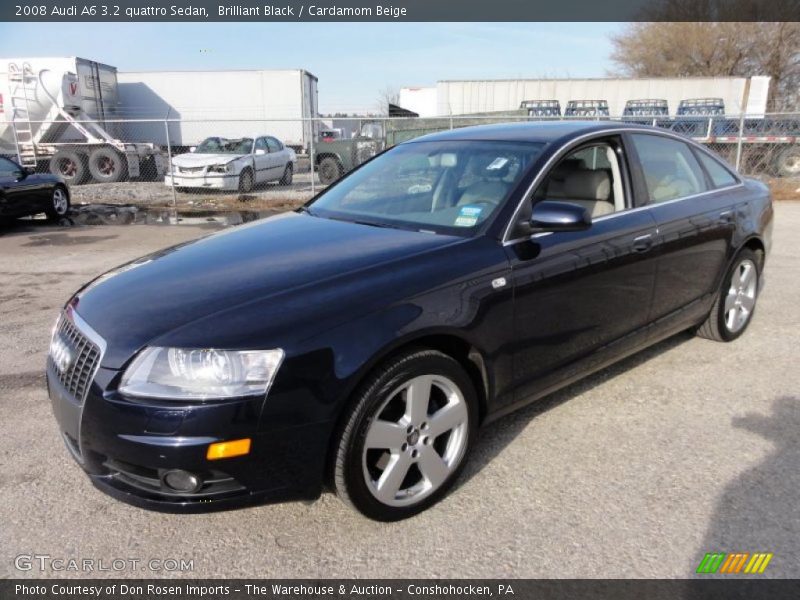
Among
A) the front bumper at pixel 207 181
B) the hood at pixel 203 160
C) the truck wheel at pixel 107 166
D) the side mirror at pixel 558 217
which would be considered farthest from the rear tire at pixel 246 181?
the side mirror at pixel 558 217

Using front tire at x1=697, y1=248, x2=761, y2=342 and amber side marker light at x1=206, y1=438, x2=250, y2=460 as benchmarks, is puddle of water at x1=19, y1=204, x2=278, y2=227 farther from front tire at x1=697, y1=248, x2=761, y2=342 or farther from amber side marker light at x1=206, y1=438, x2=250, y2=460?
amber side marker light at x1=206, y1=438, x2=250, y2=460

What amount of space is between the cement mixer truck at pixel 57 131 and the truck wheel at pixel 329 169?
577cm

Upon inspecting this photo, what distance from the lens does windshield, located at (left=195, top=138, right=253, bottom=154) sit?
619 inches

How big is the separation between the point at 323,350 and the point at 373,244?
81cm

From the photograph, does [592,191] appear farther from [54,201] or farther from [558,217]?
[54,201]

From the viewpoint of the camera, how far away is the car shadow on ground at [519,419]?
3096mm

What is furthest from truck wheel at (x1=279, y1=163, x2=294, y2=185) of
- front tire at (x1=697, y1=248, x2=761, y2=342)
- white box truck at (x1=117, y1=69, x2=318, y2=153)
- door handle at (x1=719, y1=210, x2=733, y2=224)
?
door handle at (x1=719, y1=210, x2=733, y2=224)

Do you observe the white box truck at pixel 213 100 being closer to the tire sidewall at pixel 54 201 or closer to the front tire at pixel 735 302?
the tire sidewall at pixel 54 201

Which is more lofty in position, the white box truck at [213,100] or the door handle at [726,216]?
the white box truck at [213,100]

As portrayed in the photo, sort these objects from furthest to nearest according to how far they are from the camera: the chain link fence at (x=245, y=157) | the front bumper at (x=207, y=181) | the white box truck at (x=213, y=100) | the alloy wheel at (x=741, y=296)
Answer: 1. the white box truck at (x=213, y=100)
2. the chain link fence at (x=245, y=157)
3. the front bumper at (x=207, y=181)
4. the alloy wheel at (x=741, y=296)

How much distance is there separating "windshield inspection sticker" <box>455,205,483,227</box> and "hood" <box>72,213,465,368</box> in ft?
0.56

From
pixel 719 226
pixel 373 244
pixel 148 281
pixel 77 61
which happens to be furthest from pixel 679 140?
pixel 77 61

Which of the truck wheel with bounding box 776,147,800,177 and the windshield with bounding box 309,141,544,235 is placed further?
the truck wheel with bounding box 776,147,800,177

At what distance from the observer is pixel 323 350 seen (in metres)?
2.23
